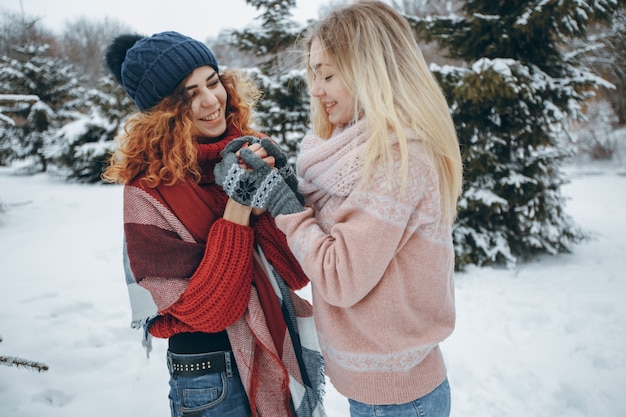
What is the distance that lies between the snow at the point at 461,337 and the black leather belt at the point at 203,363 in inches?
53.8

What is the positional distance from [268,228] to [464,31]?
434cm

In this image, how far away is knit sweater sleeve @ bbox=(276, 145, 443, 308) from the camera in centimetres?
102

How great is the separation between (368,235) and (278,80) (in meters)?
5.35

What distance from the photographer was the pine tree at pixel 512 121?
4.21m

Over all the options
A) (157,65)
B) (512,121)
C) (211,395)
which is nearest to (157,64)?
(157,65)

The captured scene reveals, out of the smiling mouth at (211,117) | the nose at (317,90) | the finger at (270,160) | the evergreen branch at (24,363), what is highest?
the nose at (317,90)

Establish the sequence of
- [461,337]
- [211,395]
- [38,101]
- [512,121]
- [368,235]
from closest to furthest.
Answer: [368,235], [211,395], [461,337], [512,121], [38,101]

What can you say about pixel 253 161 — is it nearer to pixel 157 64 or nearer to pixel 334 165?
pixel 334 165

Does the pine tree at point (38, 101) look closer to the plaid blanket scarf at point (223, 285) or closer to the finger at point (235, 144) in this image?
the plaid blanket scarf at point (223, 285)

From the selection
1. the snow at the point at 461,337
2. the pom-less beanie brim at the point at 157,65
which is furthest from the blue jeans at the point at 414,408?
the snow at the point at 461,337

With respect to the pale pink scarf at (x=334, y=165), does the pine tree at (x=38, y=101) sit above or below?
below

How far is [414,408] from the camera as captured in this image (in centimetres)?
119

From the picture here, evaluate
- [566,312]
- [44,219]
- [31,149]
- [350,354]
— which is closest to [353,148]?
[350,354]

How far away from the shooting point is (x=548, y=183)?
4.66 m
